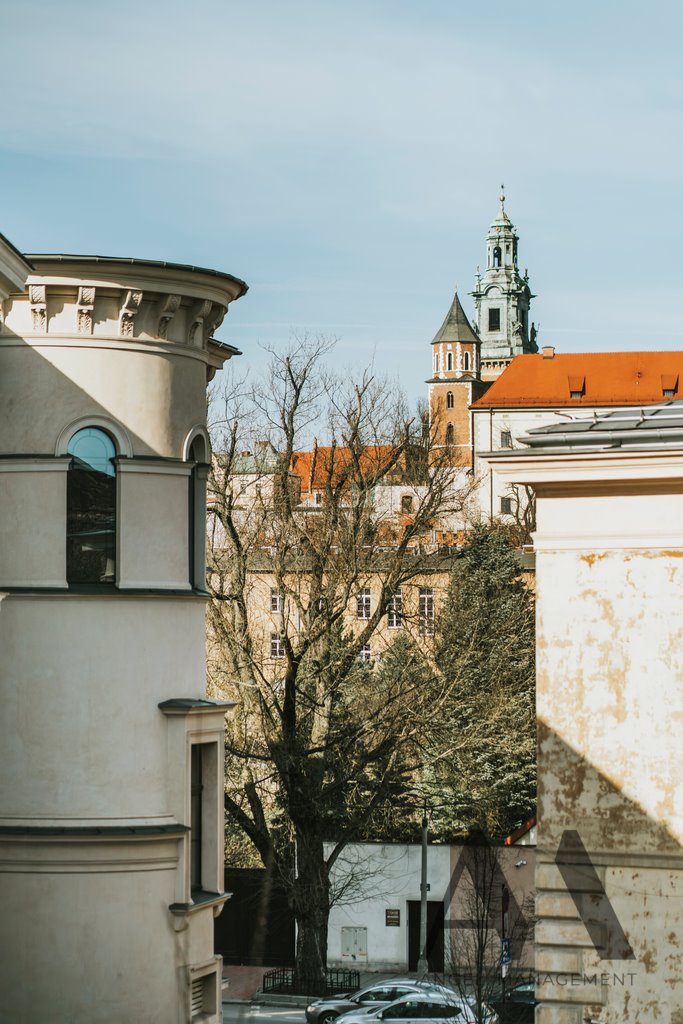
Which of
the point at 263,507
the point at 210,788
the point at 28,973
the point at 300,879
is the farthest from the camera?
the point at 263,507

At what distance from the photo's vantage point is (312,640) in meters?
31.6

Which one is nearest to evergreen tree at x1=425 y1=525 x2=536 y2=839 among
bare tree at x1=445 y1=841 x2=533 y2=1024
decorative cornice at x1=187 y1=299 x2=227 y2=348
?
bare tree at x1=445 y1=841 x2=533 y2=1024

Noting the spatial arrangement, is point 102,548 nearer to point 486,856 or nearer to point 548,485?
point 548,485

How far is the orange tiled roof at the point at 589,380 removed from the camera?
11825cm

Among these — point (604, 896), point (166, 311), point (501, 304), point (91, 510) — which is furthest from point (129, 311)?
point (501, 304)

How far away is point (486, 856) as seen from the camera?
33875 mm

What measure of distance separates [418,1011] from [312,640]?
761 centimetres

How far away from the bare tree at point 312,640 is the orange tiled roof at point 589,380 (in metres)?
82.7

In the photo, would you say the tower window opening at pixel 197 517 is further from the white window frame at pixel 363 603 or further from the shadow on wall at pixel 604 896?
the white window frame at pixel 363 603

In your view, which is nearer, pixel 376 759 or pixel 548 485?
pixel 548 485

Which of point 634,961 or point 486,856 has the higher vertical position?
point 634,961

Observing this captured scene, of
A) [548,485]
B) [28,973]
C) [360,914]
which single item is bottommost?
[360,914]

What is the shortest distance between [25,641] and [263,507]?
1930cm

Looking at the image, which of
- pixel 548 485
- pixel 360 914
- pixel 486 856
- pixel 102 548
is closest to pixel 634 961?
pixel 548 485
